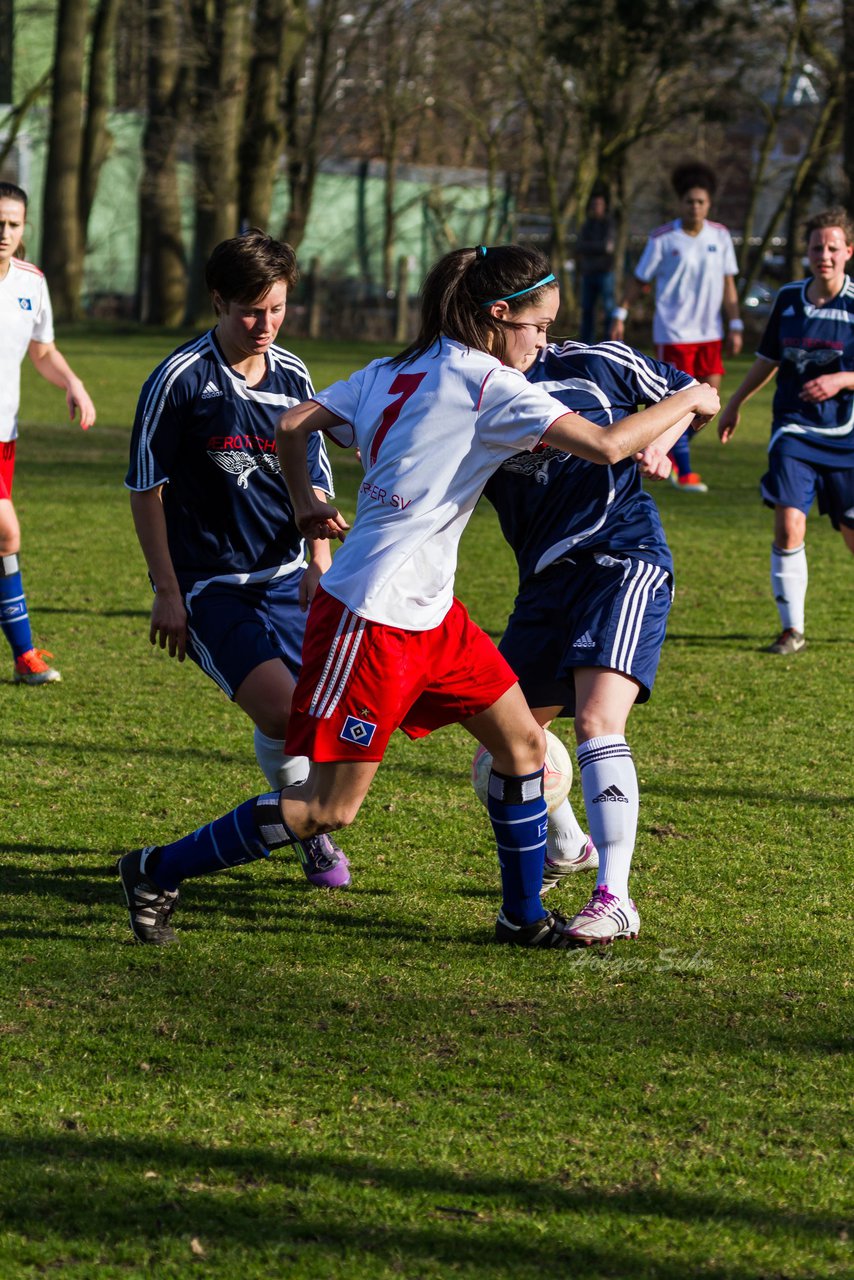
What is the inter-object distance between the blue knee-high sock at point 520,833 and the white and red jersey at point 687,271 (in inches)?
383

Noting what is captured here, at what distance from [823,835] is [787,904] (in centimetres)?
71

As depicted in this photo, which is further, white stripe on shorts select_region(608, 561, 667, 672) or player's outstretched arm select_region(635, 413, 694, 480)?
white stripe on shorts select_region(608, 561, 667, 672)

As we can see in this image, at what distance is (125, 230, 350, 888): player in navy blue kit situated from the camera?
14.1ft

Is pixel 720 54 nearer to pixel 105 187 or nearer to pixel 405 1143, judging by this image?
pixel 105 187

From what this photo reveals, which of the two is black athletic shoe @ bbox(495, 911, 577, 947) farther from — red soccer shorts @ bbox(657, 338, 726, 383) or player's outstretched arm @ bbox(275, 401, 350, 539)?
red soccer shorts @ bbox(657, 338, 726, 383)

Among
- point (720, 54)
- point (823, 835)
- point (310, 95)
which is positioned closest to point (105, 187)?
point (310, 95)

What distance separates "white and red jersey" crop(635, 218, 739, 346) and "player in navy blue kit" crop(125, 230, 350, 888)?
908cm

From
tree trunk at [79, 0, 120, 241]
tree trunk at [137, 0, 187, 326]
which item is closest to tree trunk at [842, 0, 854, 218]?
tree trunk at [137, 0, 187, 326]

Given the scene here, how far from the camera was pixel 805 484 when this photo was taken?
780 cm

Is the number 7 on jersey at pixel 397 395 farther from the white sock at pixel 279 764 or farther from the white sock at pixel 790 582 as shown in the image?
the white sock at pixel 790 582

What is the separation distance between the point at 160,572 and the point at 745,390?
429cm

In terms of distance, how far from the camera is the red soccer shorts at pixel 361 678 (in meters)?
3.66

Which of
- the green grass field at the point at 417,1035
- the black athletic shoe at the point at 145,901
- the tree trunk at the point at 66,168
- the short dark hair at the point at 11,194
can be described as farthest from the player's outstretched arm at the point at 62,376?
the tree trunk at the point at 66,168

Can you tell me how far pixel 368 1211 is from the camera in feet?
9.29
